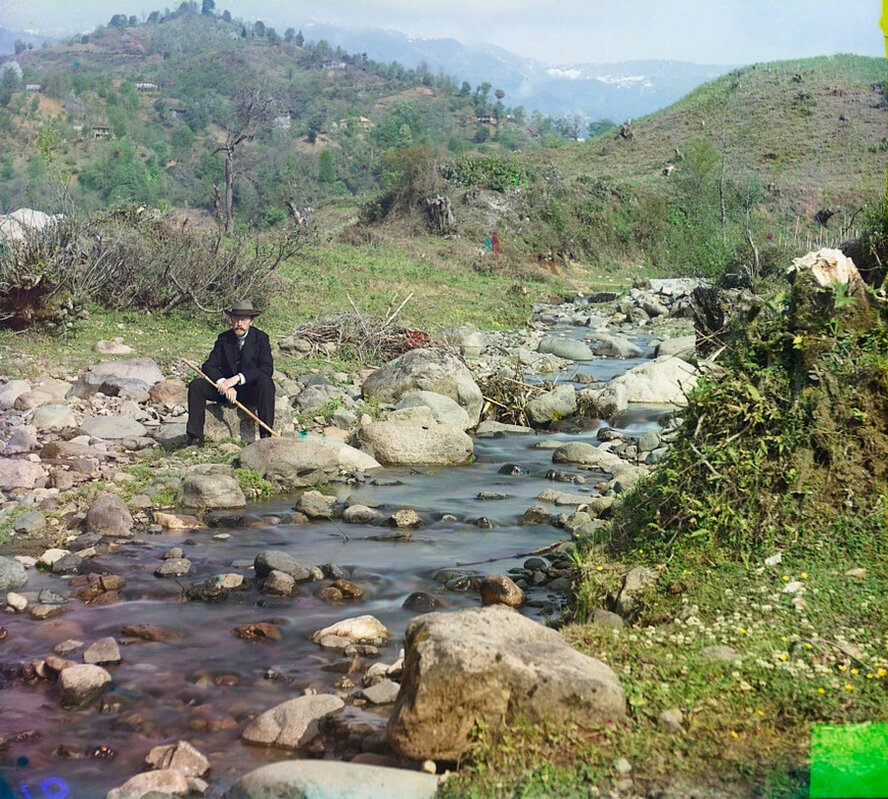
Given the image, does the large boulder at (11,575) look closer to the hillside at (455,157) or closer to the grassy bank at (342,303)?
A: the grassy bank at (342,303)

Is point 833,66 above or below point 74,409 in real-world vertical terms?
above

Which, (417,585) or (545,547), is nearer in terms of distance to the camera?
(417,585)

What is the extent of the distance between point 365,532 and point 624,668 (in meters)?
4.39

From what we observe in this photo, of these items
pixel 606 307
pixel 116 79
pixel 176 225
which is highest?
pixel 116 79

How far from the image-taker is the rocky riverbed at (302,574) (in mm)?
4305

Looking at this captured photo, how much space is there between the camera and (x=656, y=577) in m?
5.62

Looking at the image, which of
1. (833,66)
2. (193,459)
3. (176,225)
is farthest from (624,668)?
(833,66)

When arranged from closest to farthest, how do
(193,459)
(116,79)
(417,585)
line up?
(417,585), (193,459), (116,79)

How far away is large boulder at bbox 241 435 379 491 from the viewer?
974 cm

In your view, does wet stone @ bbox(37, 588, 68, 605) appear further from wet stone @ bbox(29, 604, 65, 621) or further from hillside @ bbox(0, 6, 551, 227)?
hillside @ bbox(0, 6, 551, 227)

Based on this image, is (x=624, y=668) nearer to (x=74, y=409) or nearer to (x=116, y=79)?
(x=74, y=409)

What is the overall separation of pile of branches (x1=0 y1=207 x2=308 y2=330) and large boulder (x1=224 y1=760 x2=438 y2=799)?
456 inches

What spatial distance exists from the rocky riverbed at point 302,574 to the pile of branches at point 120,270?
138cm

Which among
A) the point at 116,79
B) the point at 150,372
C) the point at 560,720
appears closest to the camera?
the point at 560,720
